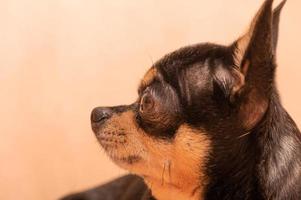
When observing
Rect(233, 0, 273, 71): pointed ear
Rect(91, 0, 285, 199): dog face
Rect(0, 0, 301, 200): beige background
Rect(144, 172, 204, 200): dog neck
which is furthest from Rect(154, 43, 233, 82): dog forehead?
Rect(0, 0, 301, 200): beige background

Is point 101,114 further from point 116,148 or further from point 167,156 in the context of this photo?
point 167,156

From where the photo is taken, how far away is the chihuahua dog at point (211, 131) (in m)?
1.24

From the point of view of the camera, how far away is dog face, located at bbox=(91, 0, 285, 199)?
1.21m

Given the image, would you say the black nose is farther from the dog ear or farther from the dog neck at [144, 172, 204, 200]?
the dog ear

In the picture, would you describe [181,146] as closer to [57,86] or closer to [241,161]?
[241,161]

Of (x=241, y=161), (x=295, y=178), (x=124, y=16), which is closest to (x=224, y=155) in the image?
(x=241, y=161)

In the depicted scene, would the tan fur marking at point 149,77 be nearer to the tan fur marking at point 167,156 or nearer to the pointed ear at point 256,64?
the tan fur marking at point 167,156

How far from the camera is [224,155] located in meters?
1.29

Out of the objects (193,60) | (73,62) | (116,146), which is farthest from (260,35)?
(73,62)

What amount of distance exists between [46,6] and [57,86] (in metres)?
0.28

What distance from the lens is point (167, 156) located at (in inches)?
51.9

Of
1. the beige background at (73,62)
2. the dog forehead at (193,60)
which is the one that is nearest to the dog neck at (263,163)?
the dog forehead at (193,60)

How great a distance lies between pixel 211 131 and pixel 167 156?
0.12 meters

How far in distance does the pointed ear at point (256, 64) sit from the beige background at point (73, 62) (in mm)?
936
